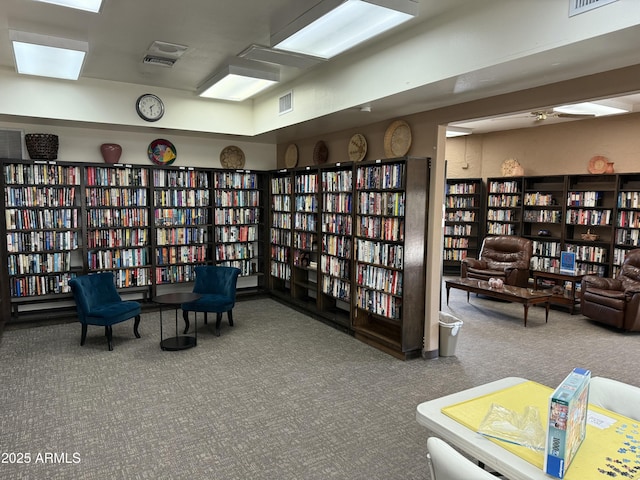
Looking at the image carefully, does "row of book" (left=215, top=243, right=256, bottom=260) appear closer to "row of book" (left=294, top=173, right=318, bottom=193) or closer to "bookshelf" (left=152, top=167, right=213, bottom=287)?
"bookshelf" (left=152, top=167, right=213, bottom=287)

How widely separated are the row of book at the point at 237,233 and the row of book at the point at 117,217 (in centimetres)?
115

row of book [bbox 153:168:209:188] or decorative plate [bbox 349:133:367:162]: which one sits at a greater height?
decorative plate [bbox 349:133:367:162]

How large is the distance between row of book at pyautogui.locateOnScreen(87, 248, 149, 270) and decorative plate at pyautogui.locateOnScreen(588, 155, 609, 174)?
7.33m

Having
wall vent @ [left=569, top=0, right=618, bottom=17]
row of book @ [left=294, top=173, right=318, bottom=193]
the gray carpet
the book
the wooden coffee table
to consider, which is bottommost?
the gray carpet

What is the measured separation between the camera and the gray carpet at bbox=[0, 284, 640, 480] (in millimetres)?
2855

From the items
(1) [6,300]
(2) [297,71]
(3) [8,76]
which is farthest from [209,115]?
(1) [6,300]

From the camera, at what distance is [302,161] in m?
7.10

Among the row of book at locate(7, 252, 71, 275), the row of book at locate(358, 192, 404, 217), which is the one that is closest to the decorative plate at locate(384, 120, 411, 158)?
the row of book at locate(358, 192, 404, 217)

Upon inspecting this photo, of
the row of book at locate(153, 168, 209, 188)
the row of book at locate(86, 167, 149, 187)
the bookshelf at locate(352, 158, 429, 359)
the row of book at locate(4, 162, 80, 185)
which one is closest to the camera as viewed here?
the bookshelf at locate(352, 158, 429, 359)

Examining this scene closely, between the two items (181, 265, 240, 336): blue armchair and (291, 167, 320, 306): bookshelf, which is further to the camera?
(291, 167, 320, 306): bookshelf

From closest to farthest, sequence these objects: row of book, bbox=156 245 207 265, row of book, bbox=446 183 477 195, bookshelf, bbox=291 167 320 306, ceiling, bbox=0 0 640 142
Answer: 1. ceiling, bbox=0 0 640 142
2. bookshelf, bbox=291 167 320 306
3. row of book, bbox=156 245 207 265
4. row of book, bbox=446 183 477 195

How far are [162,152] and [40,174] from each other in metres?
1.70

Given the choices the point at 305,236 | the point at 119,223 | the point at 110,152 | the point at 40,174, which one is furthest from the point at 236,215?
the point at 40,174

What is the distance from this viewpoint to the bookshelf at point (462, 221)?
960 cm
